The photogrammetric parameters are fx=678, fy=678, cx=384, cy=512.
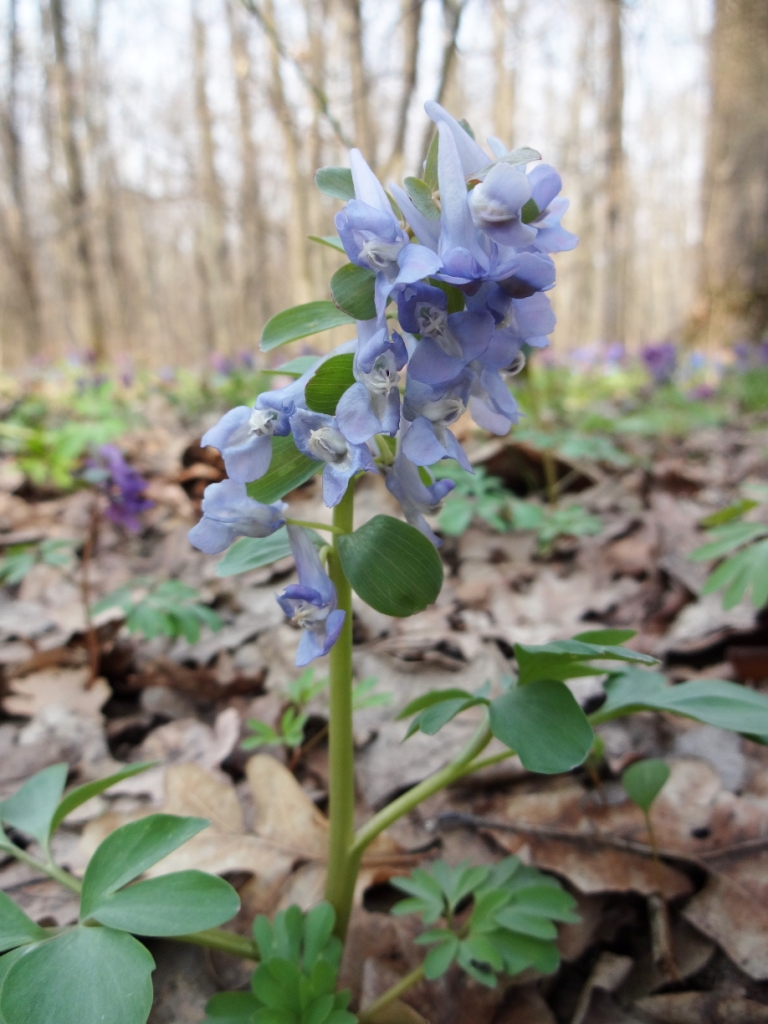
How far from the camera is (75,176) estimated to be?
35.5 feet

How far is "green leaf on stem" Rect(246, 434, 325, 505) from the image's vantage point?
3.11ft

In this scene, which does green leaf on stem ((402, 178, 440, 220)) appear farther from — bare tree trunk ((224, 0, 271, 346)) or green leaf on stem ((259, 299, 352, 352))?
bare tree trunk ((224, 0, 271, 346))

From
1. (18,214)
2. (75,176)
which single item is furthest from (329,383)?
(18,214)

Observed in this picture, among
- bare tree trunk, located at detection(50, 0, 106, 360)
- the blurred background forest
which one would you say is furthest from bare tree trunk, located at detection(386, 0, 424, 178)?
bare tree trunk, located at detection(50, 0, 106, 360)

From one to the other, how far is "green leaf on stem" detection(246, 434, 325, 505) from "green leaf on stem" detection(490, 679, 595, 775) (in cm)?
42

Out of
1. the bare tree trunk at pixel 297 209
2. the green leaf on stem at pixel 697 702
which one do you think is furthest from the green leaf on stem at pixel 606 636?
the bare tree trunk at pixel 297 209

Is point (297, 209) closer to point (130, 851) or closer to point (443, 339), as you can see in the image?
point (443, 339)

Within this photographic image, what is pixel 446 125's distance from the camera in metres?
0.88

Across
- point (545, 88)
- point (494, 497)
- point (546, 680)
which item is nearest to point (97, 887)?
point (546, 680)

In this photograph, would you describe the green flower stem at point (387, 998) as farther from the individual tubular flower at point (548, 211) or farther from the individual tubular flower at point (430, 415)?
the individual tubular flower at point (548, 211)

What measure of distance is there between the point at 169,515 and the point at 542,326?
2.75 metres

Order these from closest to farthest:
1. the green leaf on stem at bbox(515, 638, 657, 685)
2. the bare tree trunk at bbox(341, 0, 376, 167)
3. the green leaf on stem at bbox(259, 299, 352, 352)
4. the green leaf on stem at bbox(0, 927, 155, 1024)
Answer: the green leaf on stem at bbox(0, 927, 155, 1024) → the green leaf on stem at bbox(515, 638, 657, 685) → the green leaf on stem at bbox(259, 299, 352, 352) → the bare tree trunk at bbox(341, 0, 376, 167)

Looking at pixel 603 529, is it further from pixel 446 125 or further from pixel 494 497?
pixel 446 125

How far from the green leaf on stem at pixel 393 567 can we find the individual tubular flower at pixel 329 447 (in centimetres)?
9
